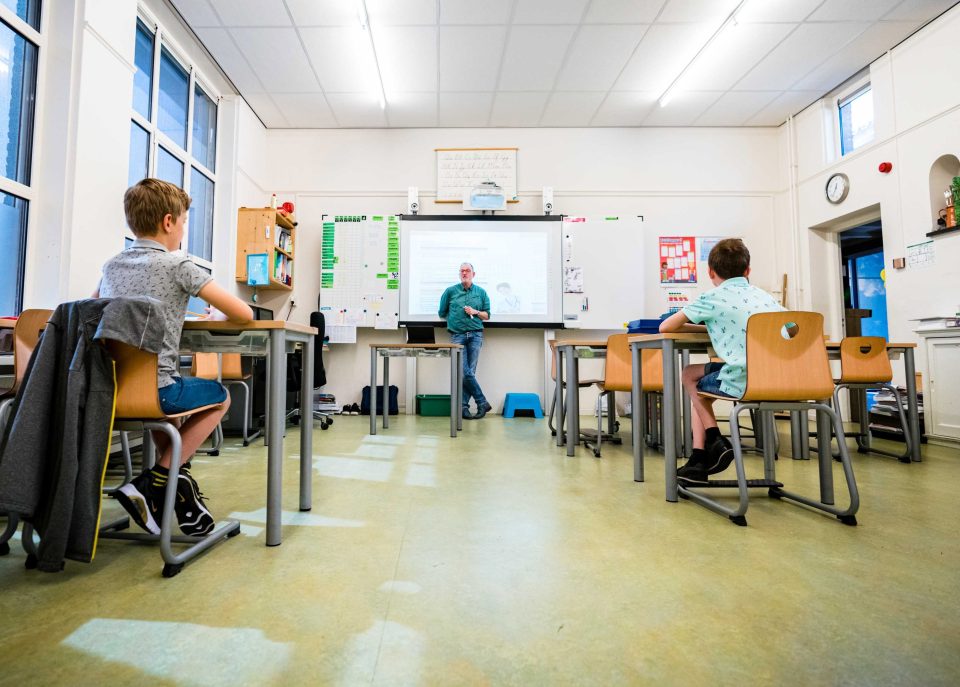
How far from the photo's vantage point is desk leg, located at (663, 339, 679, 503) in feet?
5.97

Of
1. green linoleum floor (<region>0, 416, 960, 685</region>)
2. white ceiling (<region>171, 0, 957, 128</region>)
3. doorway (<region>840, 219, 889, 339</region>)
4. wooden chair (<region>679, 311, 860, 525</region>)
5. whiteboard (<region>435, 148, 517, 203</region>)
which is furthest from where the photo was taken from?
doorway (<region>840, 219, 889, 339</region>)

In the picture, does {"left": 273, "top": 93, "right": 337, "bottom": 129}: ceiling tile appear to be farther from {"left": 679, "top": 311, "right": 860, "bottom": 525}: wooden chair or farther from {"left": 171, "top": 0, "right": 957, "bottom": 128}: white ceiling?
{"left": 679, "top": 311, "right": 860, "bottom": 525}: wooden chair

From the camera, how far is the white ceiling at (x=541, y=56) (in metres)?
3.36

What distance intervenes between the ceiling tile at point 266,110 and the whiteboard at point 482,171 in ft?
5.88

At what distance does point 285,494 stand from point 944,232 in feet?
15.4

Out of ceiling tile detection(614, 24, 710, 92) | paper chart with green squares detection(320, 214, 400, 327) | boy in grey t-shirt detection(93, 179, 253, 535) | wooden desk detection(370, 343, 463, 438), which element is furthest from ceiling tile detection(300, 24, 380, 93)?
boy in grey t-shirt detection(93, 179, 253, 535)

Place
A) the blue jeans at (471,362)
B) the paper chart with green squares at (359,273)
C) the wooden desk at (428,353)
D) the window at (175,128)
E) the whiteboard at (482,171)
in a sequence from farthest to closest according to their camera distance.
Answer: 1. the whiteboard at (482,171)
2. the paper chart with green squares at (359,273)
3. the blue jeans at (471,362)
4. the wooden desk at (428,353)
5. the window at (175,128)

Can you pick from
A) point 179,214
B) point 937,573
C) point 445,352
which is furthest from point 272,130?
point 937,573

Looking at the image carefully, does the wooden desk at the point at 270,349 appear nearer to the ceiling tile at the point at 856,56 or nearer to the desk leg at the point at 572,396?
the desk leg at the point at 572,396

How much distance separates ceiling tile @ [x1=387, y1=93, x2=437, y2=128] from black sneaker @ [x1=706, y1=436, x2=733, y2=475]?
13.2 ft

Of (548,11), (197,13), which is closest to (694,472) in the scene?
(548,11)

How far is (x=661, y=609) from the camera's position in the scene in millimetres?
993

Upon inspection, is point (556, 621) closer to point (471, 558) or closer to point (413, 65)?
point (471, 558)

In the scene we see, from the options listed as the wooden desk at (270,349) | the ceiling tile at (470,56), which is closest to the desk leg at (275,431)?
the wooden desk at (270,349)
